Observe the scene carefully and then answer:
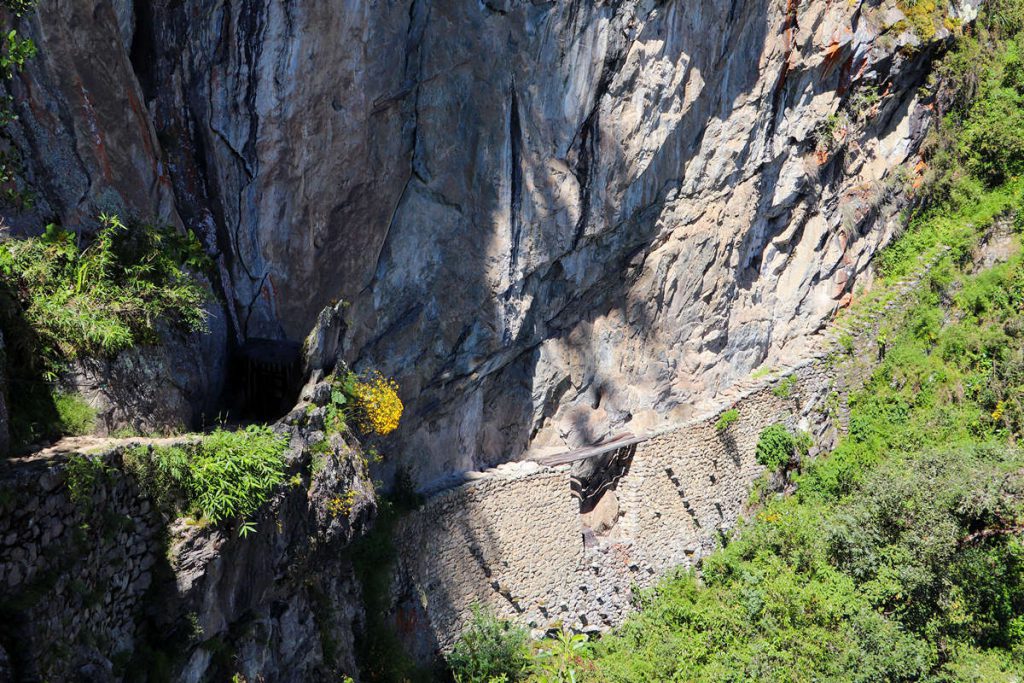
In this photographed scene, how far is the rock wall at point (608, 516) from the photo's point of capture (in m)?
10.7

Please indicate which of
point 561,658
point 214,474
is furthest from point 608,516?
point 214,474

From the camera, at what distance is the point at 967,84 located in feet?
48.3

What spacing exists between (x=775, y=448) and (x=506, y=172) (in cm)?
656

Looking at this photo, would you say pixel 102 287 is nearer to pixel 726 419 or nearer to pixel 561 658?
pixel 561 658

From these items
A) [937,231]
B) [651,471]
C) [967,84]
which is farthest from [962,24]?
[651,471]

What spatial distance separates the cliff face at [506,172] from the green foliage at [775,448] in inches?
51.0

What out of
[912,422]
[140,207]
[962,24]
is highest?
[962,24]

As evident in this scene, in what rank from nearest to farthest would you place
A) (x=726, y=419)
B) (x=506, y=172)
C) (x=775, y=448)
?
(x=506, y=172) < (x=726, y=419) < (x=775, y=448)

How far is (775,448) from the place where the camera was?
555 inches

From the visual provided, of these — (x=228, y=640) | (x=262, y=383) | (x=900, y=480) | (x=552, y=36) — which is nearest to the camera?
(x=228, y=640)

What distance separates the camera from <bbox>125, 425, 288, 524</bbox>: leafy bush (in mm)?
6344

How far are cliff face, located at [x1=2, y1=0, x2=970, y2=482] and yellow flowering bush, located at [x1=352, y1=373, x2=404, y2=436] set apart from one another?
0.61 meters

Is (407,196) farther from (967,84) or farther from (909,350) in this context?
(967,84)

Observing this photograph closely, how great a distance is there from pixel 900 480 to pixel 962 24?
7955 millimetres
